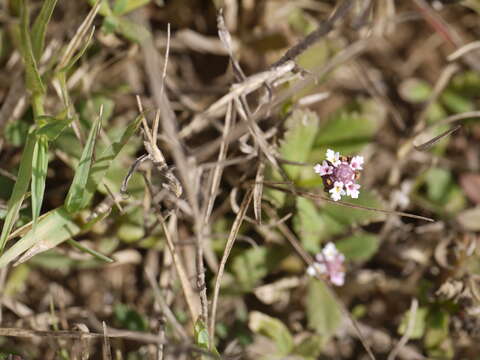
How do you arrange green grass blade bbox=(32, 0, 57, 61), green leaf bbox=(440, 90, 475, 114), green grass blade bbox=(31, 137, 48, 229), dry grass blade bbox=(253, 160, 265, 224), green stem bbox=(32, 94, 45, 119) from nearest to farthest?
green grass blade bbox=(31, 137, 48, 229)
green grass blade bbox=(32, 0, 57, 61)
dry grass blade bbox=(253, 160, 265, 224)
green stem bbox=(32, 94, 45, 119)
green leaf bbox=(440, 90, 475, 114)

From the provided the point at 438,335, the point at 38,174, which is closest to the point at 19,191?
the point at 38,174

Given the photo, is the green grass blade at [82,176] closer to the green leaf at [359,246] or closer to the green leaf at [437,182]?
the green leaf at [359,246]

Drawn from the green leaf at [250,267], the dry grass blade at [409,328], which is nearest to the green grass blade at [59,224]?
the green leaf at [250,267]

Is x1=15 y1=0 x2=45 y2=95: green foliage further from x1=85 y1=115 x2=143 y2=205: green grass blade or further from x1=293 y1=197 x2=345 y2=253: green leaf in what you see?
x1=293 y1=197 x2=345 y2=253: green leaf

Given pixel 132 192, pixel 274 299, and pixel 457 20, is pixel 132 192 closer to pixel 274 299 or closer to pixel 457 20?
pixel 274 299

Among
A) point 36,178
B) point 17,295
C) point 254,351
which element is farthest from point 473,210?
point 17,295

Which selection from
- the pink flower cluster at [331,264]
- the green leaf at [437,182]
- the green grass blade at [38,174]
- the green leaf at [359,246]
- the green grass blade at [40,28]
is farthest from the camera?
the green leaf at [437,182]

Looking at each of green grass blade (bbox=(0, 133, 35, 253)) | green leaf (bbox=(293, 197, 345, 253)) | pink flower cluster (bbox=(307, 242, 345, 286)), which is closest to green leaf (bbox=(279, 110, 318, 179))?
green leaf (bbox=(293, 197, 345, 253))
